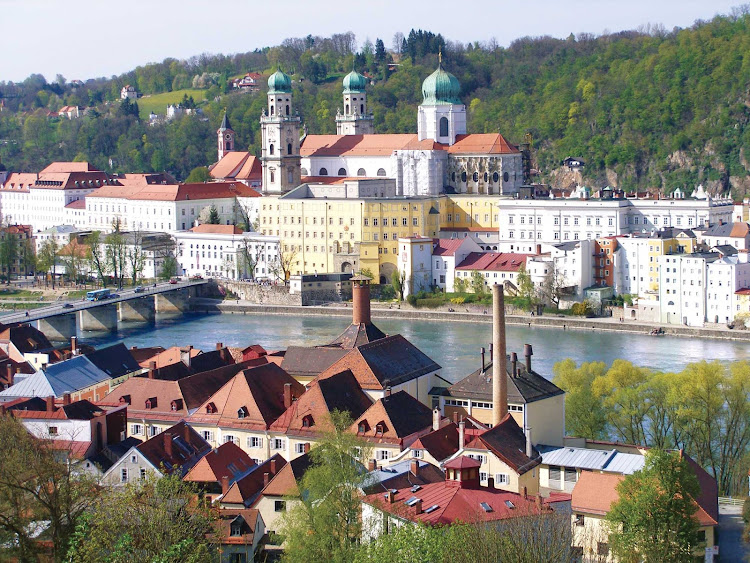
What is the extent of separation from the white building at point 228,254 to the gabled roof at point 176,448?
28.7 meters

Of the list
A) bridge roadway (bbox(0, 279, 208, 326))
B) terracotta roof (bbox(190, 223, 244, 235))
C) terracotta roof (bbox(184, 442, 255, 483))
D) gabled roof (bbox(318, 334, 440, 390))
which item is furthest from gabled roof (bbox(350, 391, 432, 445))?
terracotta roof (bbox(190, 223, 244, 235))

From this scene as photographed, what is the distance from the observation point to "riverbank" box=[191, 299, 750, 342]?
38.2m

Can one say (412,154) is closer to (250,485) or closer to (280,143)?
(280,143)

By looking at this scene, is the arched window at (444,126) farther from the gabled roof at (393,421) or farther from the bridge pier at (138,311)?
the gabled roof at (393,421)

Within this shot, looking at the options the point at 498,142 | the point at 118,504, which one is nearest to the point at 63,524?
the point at 118,504

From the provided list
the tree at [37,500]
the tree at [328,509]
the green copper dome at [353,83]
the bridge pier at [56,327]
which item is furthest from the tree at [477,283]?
the tree at [37,500]

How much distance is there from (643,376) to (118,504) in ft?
43.6

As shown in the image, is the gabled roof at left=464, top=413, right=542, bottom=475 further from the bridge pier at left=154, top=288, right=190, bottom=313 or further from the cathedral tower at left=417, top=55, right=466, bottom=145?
the cathedral tower at left=417, top=55, right=466, bottom=145

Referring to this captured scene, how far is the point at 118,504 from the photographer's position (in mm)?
14172

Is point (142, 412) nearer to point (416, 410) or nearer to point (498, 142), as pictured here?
point (416, 410)

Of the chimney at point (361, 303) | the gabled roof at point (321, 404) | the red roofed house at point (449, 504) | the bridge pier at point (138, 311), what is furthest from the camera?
the bridge pier at point (138, 311)

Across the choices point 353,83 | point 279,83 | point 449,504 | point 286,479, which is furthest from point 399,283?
point 449,504

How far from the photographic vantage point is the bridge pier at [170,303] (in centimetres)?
4678

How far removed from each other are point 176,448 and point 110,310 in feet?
75.0
